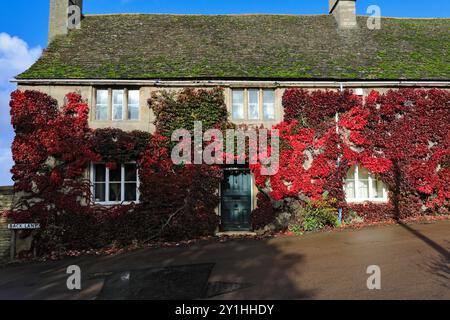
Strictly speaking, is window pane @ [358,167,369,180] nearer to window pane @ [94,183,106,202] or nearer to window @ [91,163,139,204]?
window @ [91,163,139,204]

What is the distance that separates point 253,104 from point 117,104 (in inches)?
196

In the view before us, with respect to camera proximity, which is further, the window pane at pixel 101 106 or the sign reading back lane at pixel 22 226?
the window pane at pixel 101 106

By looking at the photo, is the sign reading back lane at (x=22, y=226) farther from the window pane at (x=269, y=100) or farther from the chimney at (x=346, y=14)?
the chimney at (x=346, y=14)

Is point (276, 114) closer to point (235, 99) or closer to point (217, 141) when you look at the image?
point (235, 99)

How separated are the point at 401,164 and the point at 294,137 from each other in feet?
13.1

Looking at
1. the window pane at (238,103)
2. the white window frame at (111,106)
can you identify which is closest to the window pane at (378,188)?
the window pane at (238,103)

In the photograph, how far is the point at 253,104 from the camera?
14000 millimetres

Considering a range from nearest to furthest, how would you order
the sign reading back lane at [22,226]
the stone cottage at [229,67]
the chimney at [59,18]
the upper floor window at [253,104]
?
the sign reading back lane at [22,226] → the stone cottage at [229,67] → the upper floor window at [253,104] → the chimney at [59,18]

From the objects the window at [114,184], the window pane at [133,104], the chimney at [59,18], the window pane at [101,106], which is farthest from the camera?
the chimney at [59,18]

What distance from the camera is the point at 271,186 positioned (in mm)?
13258

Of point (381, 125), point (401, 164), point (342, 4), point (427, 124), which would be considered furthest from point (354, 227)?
point (342, 4)

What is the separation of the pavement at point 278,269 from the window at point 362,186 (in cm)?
197

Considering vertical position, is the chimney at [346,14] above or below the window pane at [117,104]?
above

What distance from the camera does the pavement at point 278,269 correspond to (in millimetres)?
6805
